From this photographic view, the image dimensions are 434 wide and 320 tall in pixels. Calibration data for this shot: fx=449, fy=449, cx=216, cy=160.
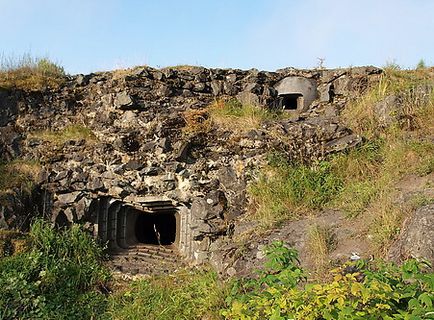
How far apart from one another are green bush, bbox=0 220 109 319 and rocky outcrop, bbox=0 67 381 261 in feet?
1.79

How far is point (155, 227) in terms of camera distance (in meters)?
8.55

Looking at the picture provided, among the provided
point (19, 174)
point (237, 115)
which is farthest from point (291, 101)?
point (19, 174)

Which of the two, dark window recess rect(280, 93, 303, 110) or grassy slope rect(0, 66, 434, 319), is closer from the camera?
grassy slope rect(0, 66, 434, 319)

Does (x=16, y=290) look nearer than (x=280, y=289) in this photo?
No

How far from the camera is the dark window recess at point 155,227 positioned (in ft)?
27.6

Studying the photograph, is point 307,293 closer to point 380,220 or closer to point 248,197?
point 380,220

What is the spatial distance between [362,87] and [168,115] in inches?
147

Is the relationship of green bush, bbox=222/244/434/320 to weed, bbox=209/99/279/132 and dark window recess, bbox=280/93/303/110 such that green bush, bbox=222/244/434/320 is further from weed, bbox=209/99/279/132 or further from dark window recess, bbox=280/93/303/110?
dark window recess, bbox=280/93/303/110

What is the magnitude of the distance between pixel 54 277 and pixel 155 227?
2.80m

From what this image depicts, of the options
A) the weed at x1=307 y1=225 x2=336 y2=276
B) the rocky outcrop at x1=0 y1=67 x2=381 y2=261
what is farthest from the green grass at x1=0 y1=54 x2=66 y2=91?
the weed at x1=307 y1=225 x2=336 y2=276

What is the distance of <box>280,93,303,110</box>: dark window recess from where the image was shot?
8.84m

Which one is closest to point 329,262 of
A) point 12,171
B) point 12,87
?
point 12,171

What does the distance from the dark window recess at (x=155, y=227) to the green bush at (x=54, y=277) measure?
61.9 inches

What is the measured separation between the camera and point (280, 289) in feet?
10.2
